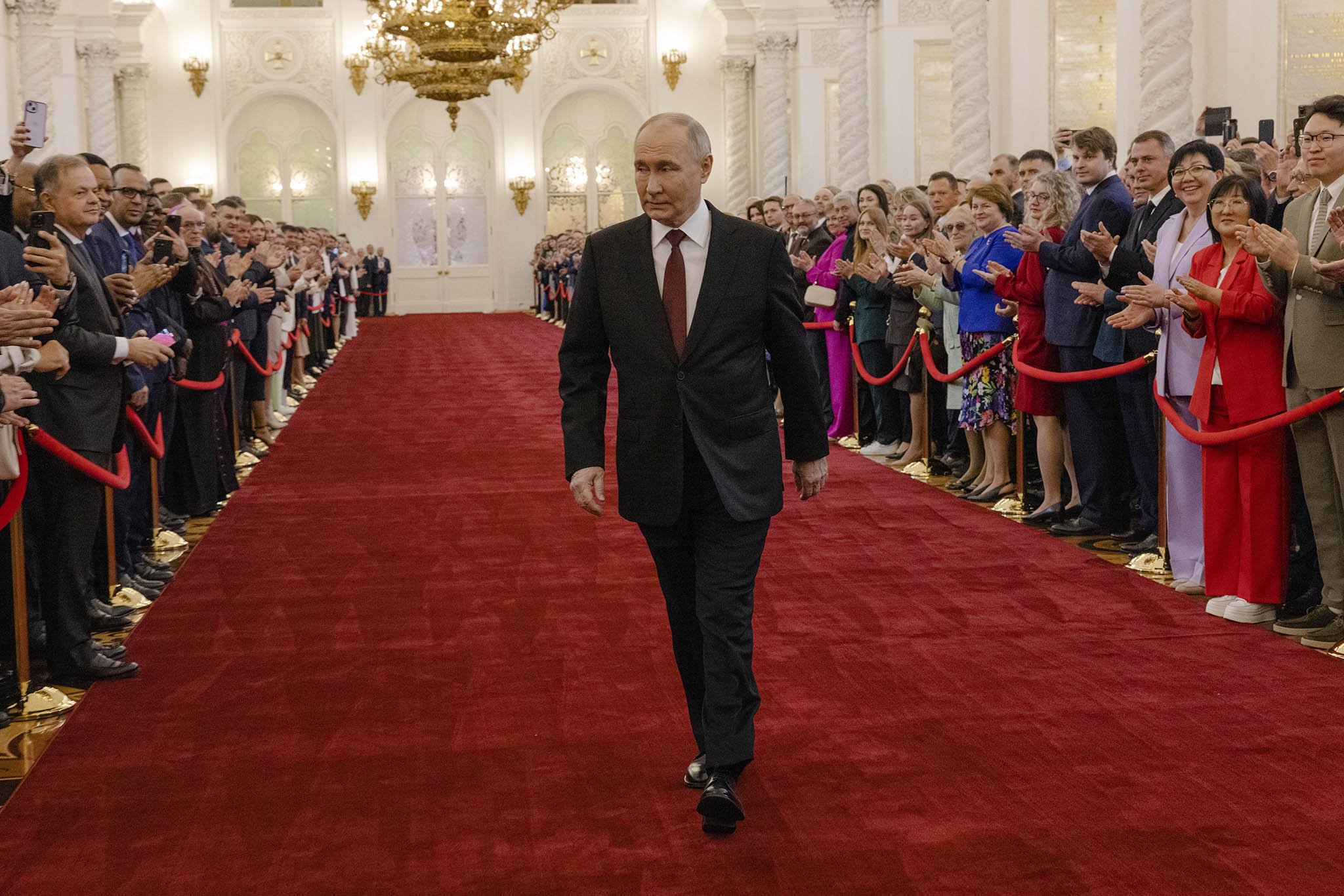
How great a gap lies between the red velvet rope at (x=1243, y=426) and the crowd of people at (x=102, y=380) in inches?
165

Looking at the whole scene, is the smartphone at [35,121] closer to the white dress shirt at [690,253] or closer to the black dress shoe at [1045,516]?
the white dress shirt at [690,253]

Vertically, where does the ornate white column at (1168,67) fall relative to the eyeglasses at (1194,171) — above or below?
above

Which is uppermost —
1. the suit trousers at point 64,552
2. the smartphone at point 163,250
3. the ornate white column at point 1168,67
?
the ornate white column at point 1168,67

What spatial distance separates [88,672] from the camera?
17.2 ft

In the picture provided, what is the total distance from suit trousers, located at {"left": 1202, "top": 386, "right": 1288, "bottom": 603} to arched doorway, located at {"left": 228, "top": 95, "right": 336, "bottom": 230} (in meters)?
29.4

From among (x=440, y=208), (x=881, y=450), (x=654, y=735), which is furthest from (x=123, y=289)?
(x=440, y=208)

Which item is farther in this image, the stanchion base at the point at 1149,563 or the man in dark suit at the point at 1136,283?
the man in dark suit at the point at 1136,283

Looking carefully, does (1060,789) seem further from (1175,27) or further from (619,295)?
(1175,27)

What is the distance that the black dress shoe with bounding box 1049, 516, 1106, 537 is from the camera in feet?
24.8

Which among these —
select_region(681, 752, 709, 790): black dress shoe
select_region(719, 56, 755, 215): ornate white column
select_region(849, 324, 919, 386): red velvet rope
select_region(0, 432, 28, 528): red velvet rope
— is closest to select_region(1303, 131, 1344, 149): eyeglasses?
select_region(681, 752, 709, 790): black dress shoe

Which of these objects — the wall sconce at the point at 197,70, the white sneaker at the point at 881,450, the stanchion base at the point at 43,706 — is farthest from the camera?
the wall sconce at the point at 197,70

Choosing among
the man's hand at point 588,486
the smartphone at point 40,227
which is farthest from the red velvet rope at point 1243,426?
the smartphone at point 40,227

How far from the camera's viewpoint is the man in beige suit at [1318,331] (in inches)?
209

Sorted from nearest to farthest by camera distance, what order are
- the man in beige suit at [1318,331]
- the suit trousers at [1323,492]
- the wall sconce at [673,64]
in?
the man in beige suit at [1318,331] → the suit trousers at [1323,492] → the wall sconce at [673,64]
